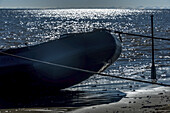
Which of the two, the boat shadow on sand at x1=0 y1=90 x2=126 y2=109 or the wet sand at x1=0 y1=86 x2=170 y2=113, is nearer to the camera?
the wet sand at x1=0 y1=86 x2=170 y2=113

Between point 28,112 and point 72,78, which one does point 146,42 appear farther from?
point 28,112

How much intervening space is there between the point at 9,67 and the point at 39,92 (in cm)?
134

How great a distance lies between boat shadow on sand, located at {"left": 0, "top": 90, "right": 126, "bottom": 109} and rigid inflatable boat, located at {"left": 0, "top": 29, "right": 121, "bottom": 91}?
49 centimetres

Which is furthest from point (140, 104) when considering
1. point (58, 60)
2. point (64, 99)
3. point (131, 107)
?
point (58, 60)

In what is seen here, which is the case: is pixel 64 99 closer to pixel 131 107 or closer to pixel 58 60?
pixel 58 60

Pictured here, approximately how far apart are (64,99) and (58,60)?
166cm

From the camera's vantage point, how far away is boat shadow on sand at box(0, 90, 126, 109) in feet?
35.9

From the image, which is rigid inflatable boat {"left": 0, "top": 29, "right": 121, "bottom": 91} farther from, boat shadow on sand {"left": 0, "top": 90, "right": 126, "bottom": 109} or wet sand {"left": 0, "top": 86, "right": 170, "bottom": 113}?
wet sand {"left": 0, "top": 86, "right": 170, "bottom": 113}

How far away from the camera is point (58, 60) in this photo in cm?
1291

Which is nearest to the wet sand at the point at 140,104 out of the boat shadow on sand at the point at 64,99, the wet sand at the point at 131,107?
the wet sand at the point at 131,107

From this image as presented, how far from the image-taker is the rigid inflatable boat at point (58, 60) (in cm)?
1239

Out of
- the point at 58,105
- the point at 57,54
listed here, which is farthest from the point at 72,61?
the point at 58,105

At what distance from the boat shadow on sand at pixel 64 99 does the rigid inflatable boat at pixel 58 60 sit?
1.60 ft

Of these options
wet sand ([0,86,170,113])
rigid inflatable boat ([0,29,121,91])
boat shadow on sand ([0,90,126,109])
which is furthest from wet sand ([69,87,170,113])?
rigid inflatable boat ([0,29,121,91])
